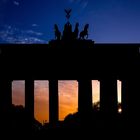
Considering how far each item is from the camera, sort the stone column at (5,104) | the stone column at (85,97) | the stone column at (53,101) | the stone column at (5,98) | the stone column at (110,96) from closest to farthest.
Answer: the stone column at (5,104), the stone column at (5,98), the stone column at (110,96), the stone column at (85,97), the stone column at (53,101)

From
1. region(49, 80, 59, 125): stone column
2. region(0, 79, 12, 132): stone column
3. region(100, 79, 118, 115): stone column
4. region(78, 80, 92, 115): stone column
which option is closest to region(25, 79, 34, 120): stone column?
region(0, 79, 12, 132): stone column

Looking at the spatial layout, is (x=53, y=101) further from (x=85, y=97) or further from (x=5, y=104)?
(x=5, y=104)

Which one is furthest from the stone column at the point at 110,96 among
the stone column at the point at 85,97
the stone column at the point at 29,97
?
the stone column at the point at 29,97

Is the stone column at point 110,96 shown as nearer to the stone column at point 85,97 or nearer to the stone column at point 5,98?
the stone column at point 85,97

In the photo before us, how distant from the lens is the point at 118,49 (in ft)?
162

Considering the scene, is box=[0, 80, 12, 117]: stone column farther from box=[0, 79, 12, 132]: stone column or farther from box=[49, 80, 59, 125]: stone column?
box=[49, 80, 59, 125]: stone column

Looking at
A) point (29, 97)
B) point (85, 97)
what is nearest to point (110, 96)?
point (85, 97)

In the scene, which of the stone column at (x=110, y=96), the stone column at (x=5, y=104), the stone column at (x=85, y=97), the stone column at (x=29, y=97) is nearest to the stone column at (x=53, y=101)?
the stone column at (x=29, y=97)

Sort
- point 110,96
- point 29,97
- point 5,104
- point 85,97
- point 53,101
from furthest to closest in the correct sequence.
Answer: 1. point 53,101
2. point 29,97
3. point 85,97
4. point 110,96
5. point 5,104

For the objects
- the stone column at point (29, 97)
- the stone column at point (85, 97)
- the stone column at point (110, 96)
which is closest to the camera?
the stone column at point (110, 96)

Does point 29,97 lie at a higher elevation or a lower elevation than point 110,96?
lower

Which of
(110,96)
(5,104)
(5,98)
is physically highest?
(110,96)

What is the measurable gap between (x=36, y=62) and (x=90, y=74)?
8.48m

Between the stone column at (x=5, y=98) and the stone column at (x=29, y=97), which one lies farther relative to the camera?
the stone column at (x=29, y=97)
